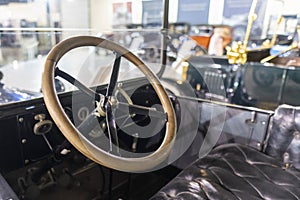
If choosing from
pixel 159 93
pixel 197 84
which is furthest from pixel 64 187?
pixel 197 84

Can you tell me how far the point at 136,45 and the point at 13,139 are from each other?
4.62 feet

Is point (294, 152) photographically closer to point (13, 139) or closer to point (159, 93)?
point (159, 93)

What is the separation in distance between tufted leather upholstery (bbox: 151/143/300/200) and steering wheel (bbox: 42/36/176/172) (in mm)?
253

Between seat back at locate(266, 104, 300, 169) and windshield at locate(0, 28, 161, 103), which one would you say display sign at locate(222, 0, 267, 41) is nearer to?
windshield at locate(0, 28, 161, 103)

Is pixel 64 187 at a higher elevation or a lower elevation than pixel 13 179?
lower

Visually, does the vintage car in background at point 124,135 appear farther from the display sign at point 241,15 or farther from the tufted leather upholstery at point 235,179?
the display sign at point 241,15

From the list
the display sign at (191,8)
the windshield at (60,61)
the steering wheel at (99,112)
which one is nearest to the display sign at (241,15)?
the display sign at (191,8)

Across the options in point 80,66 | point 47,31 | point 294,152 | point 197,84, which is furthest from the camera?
point 197,84

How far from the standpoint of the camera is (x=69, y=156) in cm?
131

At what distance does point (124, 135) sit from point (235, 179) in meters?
0.67

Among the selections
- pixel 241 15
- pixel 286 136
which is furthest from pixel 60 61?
pixel 241 15

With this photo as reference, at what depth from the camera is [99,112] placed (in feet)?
2.70

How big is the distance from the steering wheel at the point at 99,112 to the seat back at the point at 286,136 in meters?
0.68

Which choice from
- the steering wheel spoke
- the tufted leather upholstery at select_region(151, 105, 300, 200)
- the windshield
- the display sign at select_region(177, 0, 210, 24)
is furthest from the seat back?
the display sign at select_region(177, 0, 210, 24)
